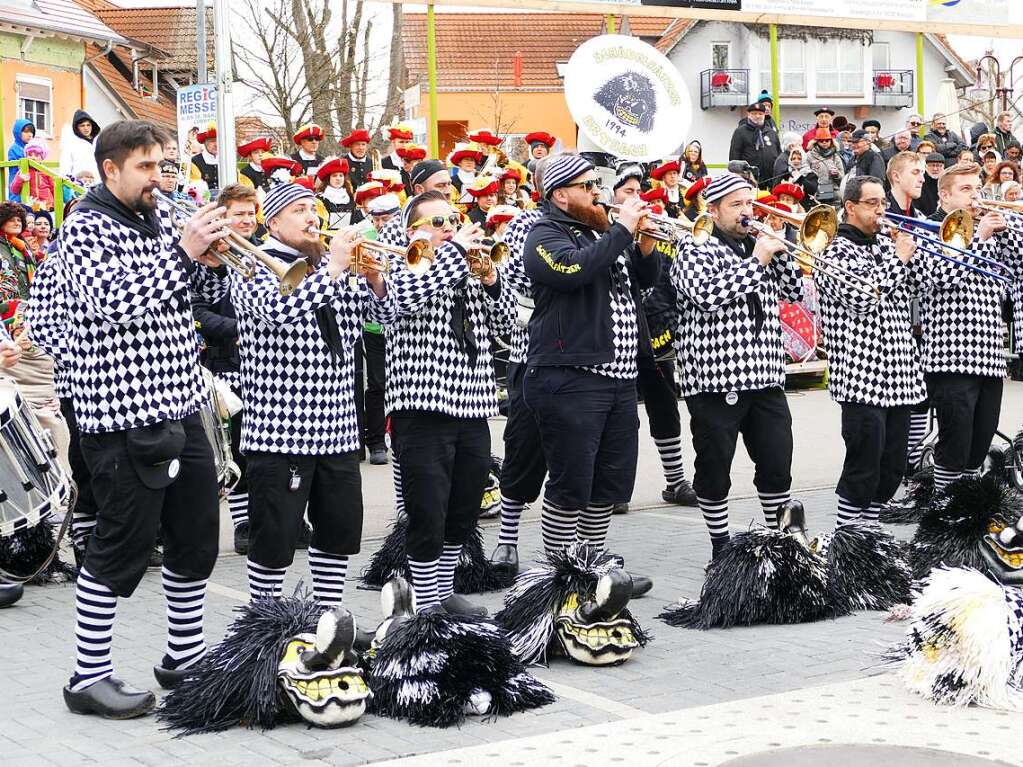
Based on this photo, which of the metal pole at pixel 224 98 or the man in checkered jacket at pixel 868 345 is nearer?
the man in checkered jacket at pixel 868 345

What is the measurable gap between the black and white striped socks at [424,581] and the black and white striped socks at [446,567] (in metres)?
0.13

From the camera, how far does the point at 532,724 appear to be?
4898 mm

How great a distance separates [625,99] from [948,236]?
Result: 2539 mm

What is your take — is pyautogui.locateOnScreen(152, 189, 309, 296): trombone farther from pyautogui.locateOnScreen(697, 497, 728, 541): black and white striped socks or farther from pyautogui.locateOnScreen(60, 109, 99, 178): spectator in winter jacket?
pyautogui.locateOnScreen(60, 109, 99, 178): spectator in winter jacket

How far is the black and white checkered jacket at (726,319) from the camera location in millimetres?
6645

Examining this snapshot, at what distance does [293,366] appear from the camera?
5.52m

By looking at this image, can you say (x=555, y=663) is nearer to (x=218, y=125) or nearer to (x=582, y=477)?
(x=582, y=477)

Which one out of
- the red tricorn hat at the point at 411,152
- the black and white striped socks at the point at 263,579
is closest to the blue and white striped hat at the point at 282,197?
the black and white striped socks at the point at 263,579

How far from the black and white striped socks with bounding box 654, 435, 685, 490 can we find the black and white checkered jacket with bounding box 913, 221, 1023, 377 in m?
1.92

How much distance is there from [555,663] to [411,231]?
204 cm

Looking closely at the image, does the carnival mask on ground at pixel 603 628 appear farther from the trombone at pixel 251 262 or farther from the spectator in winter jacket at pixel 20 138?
the spectator in winter jacket at pixel 20 138

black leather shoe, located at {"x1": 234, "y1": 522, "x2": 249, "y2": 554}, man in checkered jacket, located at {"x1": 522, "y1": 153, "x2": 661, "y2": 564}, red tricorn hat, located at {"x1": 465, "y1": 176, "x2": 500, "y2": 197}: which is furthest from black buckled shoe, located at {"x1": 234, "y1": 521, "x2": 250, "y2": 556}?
red tricorn hat, located at {"x1": 465, "y1": 176, "x2": 500, "y2": 197}

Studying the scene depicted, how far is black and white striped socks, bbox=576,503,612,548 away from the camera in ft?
21.7

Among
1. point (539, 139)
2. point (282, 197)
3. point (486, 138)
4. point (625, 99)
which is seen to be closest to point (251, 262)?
point (282, 197)
